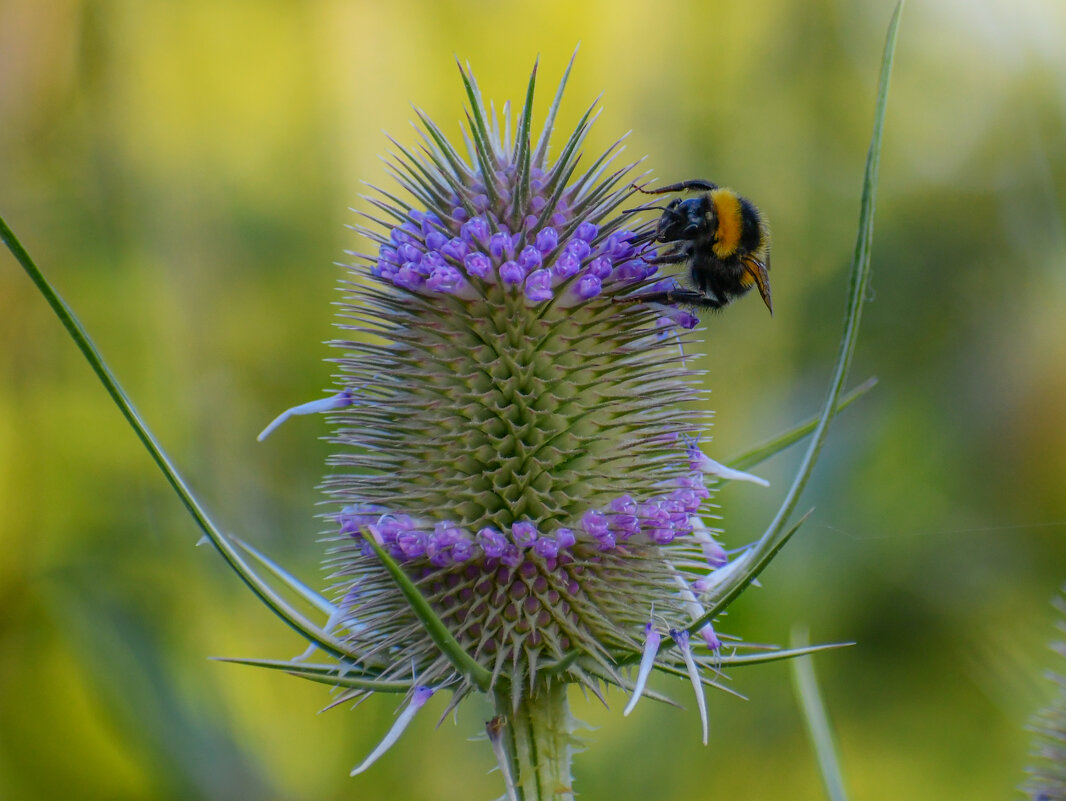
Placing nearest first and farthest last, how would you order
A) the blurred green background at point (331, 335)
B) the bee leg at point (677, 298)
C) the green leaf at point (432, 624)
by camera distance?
the green leaf at point (432, 624)
the bee leg at point (677, 298)
the blurred green background at point (331, 335)

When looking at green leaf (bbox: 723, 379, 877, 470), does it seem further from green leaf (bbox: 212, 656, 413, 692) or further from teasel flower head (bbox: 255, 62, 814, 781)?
green leaf (bbox: 212, 656, 413, 692)

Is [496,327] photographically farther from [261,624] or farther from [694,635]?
[261,624]

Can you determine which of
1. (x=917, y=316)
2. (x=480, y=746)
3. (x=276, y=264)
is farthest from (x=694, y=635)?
(x=917, y=316)

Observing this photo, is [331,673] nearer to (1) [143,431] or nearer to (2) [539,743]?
(2) [539,743]

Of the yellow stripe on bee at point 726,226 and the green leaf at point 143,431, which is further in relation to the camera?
the yellow stripe on bee at point 726,226

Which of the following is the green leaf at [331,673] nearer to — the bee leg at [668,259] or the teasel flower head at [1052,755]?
the bee leg at [668,259]

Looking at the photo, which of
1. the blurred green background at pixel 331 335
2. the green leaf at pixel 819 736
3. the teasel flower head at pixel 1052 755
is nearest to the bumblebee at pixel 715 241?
the green leaf at pixel 819 736
